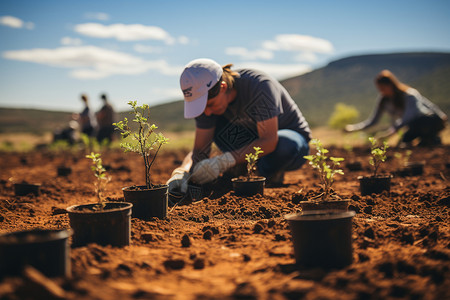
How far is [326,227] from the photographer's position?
81.6 inches

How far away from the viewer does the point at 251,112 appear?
4.74m

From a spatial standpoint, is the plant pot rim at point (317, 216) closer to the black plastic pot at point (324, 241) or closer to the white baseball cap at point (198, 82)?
the black plastic pot at point (324, 241)

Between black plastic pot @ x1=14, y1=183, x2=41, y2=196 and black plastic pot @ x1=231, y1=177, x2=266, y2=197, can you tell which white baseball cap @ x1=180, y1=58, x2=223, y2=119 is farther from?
black plastic pot @ x1=14, y1=183, x2=41, y2=196

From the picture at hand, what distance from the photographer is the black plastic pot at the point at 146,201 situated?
126 inches

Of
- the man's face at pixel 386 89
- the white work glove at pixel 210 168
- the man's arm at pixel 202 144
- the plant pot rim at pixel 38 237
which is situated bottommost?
the plant pot rim at pixel 38 237

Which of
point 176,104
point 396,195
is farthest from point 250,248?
point 176,104

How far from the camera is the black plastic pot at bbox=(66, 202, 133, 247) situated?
2426mm

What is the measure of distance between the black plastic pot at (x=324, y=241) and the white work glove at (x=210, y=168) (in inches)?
93.6

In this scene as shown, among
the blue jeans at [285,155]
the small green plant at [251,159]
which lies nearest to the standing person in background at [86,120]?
the blue jeans at [285,155]

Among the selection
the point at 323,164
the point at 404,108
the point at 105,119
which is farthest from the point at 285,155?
the point at 105,119

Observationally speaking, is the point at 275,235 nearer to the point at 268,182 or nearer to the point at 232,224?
the point at 232,224

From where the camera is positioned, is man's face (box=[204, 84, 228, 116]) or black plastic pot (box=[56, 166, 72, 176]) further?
black plastic pot (box=[56, 166, 72, 176])

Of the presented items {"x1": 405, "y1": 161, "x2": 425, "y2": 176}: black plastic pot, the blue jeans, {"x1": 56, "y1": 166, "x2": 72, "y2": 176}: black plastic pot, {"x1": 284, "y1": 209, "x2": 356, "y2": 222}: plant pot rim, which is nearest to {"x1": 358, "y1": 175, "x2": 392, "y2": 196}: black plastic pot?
the blue jeans

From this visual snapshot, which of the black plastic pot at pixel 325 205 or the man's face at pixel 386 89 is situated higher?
the man's face at pixel 386 89
